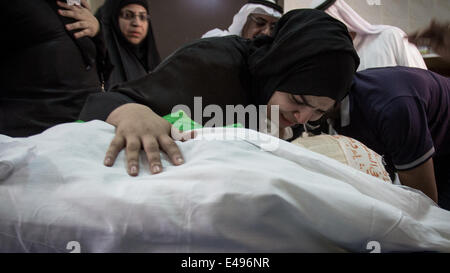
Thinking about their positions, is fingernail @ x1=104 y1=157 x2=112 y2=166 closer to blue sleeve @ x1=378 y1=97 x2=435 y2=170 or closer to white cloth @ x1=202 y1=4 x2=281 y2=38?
blue sleeve @ x1=378 y1=97 x2=435 y2=170

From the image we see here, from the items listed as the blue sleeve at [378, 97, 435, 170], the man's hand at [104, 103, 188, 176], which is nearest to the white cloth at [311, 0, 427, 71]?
the blue sleeve at [378, 97, 435, 170]

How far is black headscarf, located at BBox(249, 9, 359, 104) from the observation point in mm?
677

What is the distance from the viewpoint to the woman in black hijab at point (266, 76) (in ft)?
2.21

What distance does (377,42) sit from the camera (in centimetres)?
72

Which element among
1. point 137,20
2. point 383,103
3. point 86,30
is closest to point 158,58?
point 137,20

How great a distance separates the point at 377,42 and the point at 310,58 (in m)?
0.18

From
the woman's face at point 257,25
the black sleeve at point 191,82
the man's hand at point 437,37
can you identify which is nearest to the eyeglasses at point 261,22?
the woman's face at point 257,25

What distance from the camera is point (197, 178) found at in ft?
1.00

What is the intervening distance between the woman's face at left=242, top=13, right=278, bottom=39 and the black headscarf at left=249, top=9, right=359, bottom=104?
1.38 feet

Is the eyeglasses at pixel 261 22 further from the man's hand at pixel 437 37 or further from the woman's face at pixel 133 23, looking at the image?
the man's hand at pixel 437 37

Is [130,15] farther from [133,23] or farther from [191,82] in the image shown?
[191,82]

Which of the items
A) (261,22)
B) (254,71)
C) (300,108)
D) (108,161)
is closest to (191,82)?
(254,71)

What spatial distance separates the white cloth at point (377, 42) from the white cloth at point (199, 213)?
47cm
